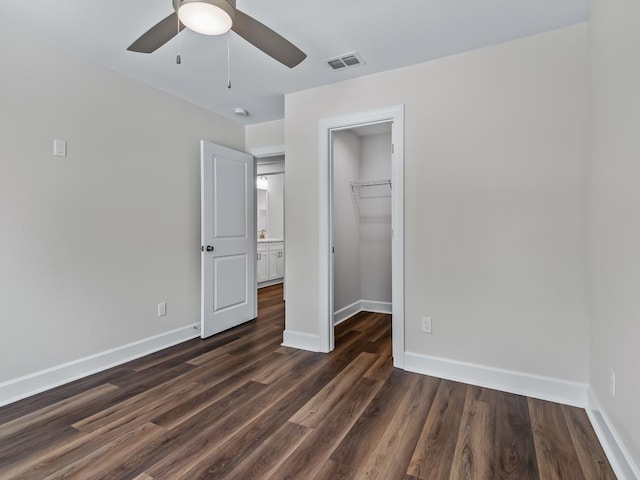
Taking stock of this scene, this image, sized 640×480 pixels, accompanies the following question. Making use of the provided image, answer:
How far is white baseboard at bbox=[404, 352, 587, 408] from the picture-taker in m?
2.20

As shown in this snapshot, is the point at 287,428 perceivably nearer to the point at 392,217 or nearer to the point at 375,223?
the point at 392,217

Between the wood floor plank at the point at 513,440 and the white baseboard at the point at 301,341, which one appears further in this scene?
the white baseboard at the point at 301,341

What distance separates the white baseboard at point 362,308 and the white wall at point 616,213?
2.56m

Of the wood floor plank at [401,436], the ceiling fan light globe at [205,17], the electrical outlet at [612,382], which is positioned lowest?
the wood floor plank at [401,436]

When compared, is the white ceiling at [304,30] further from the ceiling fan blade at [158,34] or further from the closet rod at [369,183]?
the closet rod at [369,183]

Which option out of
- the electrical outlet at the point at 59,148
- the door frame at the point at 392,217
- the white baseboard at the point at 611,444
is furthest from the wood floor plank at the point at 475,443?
the electrical outlet at the point at 59,148

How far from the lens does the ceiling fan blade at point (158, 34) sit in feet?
5.59

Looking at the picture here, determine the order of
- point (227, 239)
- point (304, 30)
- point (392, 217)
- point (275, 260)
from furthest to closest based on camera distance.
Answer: point (275, 260), point (227, 239), point (392, 217), point (304, 30)

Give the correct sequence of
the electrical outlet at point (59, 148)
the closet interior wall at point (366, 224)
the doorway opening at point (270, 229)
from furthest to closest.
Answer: the doorway opening at point (270, 229) → the closet interior wall at point (366, 224) → the electrical outlet at point (59, 148)

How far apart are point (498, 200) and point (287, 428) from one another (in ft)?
6.87

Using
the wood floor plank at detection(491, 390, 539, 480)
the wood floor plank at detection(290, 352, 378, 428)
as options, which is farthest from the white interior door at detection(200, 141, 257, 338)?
the wood floor plank at detection(491, 390, 539, 480)

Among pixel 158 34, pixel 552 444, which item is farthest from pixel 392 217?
pixel 158 34

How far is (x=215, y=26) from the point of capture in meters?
1.53

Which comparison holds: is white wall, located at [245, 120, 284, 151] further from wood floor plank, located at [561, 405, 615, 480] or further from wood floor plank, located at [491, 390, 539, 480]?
wood floor plank, located at [561, 405, 615, 480]
